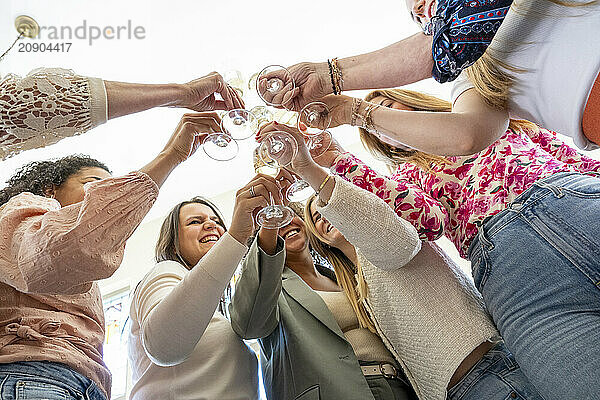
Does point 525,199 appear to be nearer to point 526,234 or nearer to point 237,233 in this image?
point 526,234

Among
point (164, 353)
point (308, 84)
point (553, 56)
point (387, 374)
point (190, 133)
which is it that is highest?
point (553, 56)

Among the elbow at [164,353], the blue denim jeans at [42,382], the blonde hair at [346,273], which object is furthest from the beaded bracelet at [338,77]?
the blue denim jeans at [42,382]

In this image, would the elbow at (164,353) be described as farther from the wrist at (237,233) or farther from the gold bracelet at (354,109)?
the gold bracelet at (354,109)

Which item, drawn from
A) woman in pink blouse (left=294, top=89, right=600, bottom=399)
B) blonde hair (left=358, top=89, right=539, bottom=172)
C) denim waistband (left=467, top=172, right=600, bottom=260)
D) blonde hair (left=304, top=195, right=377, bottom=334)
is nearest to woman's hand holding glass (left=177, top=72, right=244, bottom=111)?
woman in pink blouse (left=294, top=89, right=600, bottom=399)

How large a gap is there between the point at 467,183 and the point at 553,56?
427 millimetres

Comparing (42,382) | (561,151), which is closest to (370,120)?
(561,151)

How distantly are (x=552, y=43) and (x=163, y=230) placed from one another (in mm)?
1177

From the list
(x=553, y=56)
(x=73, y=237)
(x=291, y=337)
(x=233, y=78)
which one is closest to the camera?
(x=553, y=56)

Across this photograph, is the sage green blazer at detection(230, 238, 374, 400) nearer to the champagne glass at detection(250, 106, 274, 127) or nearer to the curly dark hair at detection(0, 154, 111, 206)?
the champagne glass at detection(250, 106, 274, 127)

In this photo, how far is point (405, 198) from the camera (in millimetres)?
1194

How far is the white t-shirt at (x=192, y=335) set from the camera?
3.73ft

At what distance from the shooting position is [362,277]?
1381mm

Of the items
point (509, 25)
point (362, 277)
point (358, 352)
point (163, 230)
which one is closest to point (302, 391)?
point (358, 352)

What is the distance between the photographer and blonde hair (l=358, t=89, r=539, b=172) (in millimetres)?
1296
